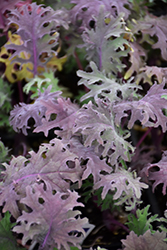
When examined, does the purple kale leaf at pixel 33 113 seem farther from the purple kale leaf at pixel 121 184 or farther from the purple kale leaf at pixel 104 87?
the purple kale leaf at pixel 121 184

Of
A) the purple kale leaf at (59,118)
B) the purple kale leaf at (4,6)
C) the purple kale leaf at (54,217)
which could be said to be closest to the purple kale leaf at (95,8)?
the purple kale leaf at (4,6)

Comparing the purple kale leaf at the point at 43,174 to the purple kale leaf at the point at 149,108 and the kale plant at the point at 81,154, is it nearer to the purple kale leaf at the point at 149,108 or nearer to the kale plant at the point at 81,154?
the kale plant at the point at 81,154

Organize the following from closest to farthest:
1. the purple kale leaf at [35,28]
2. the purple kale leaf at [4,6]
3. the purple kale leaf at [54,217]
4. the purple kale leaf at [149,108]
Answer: the purple kale leaf at [54,217]
the purple kale leaf at [149,108]
the purple kale leaf at [35,28]
the purple kale leaf at [4,6]

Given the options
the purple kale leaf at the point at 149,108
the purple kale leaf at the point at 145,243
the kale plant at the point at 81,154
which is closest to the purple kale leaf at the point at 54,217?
the kale plant at the point at 81,154

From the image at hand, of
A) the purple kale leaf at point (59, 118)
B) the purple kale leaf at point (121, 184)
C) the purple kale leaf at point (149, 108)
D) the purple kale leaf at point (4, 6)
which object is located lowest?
the purple kale leaf at point (121, 184)

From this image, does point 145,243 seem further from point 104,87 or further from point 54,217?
point 104,87

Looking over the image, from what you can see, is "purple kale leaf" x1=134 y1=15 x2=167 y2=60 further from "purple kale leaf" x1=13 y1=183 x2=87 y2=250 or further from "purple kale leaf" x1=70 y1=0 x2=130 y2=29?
"purple kale leaf" x1=13 y1=183 x2=87 y2=250

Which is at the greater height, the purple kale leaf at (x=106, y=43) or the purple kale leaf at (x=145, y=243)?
the purple kale leaf at (x=106, y=43)

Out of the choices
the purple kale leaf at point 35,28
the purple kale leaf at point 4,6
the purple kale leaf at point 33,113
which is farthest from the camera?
the purple kale leaf at point 4,6

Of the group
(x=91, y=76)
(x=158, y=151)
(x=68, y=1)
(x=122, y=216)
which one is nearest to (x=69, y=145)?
(x=91, y=76)

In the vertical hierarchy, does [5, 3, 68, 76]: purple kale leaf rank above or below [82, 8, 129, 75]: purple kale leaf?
above

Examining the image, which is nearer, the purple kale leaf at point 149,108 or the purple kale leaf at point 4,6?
the purple kale leaf at point 149,108

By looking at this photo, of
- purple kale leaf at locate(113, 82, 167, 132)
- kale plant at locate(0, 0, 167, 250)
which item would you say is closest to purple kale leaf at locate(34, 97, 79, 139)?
kale plant at locate(0, 0, 167, 250)
